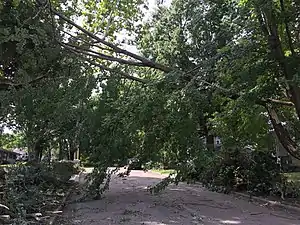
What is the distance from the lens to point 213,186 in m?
17.0

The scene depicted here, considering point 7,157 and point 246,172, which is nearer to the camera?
point 246,172

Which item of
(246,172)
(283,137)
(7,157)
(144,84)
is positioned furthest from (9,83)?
(7,157)

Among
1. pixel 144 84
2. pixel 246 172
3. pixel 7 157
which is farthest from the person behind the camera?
pixel 7 157

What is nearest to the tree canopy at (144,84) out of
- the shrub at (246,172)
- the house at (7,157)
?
the shrub at (246,172)

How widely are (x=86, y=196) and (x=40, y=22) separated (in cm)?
549

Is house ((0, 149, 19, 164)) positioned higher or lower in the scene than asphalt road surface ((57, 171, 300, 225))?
higher

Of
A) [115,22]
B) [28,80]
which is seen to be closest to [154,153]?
[28,80]

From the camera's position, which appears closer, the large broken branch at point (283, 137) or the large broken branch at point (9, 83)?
the large broken branch at point (9, 83)

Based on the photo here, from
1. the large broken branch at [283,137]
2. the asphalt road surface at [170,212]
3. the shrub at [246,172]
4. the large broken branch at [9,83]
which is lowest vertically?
the asphalt road surface at [170,212]

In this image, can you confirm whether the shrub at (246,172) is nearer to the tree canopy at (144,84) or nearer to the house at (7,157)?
the tree canopy at (144,84)

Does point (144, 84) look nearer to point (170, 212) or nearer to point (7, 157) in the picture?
point (170, 212)

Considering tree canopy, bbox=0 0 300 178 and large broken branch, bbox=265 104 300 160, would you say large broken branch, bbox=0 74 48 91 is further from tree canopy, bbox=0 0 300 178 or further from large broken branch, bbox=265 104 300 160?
large broken branch, bbox=265 104 300 160

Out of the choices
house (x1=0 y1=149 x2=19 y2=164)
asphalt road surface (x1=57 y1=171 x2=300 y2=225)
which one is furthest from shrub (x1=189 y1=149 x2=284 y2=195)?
house (x1=0 y1=149 x2=19 y2=164)

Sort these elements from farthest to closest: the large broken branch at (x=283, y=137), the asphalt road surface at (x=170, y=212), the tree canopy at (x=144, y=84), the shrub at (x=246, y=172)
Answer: the shrub at (x=246, y=172) < the large broken branch at (x=283, y=137) < the tree canopy at (x=144, y=84) < the asphalt road surface at (x=170, y=212)
